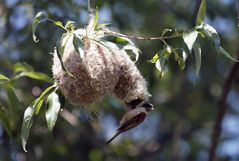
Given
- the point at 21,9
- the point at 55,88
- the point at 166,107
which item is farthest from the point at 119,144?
the point at 55,88

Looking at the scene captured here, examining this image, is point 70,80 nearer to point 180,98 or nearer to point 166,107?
point 180,98

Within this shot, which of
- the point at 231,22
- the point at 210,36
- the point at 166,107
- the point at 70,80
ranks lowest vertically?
the point at 166,107

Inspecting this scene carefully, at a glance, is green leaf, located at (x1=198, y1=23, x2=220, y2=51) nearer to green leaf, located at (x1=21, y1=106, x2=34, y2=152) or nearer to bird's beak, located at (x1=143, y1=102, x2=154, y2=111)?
bird's beak, located at (x1=143, y1=102, x2=154, y2=111)

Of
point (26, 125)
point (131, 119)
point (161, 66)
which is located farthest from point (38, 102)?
point (161, 66)

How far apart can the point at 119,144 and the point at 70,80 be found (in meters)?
3.31

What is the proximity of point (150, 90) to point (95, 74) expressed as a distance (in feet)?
11.4

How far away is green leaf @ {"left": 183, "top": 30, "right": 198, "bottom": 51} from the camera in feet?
9.34

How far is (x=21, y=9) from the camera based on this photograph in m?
5.52

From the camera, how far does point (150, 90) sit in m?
6.32

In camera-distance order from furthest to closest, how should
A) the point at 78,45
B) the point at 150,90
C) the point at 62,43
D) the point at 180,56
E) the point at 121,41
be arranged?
the point at 150,90, the point at 121,41, the point at 180,56, the point at 62,43, the point at 78,45

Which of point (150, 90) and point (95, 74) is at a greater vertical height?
point (95, 74)

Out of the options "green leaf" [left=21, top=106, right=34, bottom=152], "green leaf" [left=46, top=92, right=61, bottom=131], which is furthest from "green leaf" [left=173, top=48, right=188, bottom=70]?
"green leaf" [left=21, top=106, right=34, bottom=152]

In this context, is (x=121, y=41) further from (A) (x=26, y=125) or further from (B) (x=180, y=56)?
(A) (x=26, y=125)

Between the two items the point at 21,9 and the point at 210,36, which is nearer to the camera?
the point at 210,36
